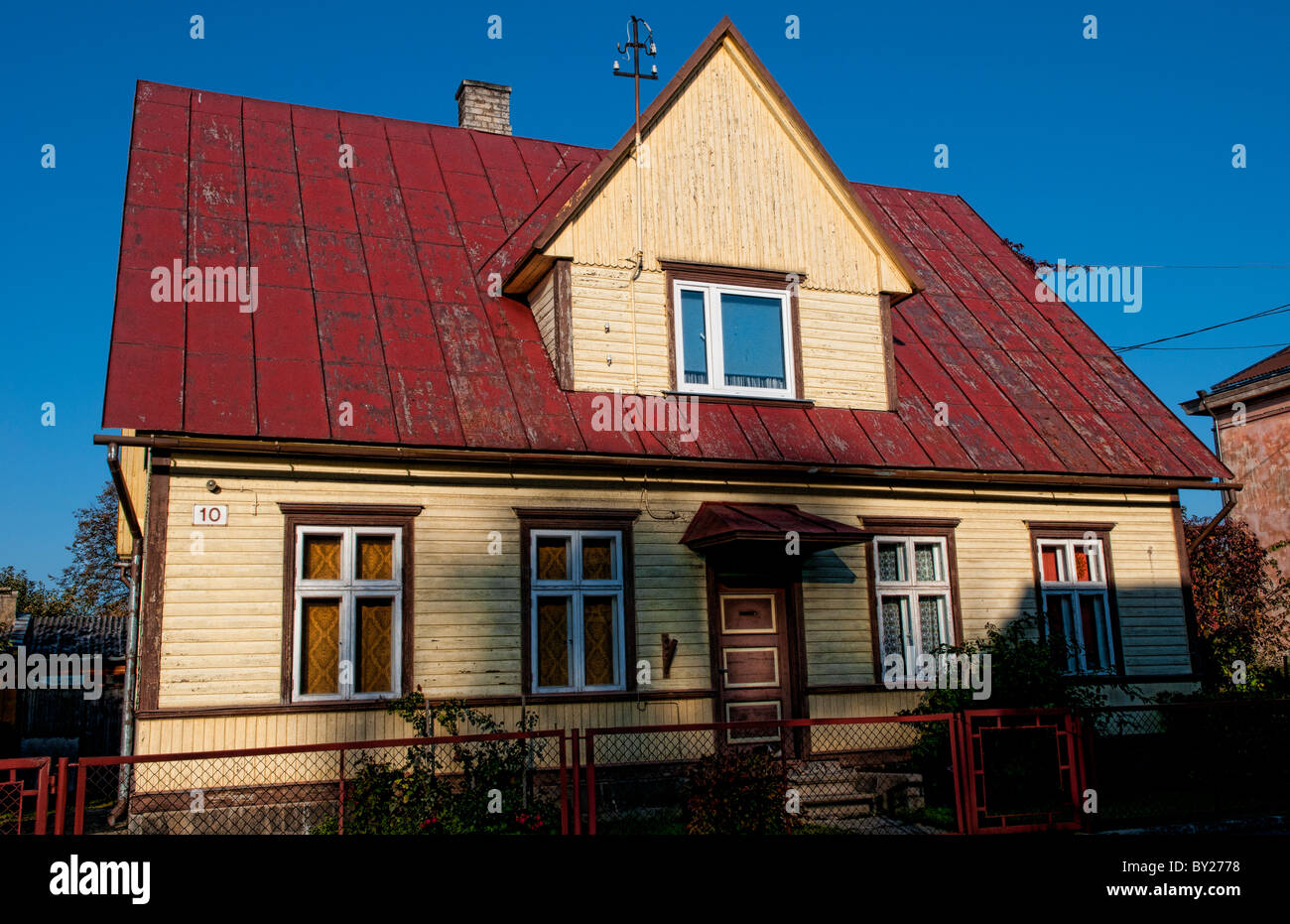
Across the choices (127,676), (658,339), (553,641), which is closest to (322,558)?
(127,676)

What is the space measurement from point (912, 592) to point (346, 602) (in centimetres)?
708

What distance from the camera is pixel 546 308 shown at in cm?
1362

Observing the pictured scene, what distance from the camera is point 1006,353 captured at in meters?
16.5

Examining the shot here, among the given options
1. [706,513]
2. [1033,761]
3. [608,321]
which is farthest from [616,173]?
[1033,761]

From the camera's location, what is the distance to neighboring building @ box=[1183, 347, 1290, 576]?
2556 centimetres

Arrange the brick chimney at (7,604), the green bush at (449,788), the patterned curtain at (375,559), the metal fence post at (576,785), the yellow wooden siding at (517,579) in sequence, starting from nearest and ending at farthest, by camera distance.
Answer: the metal fence post at (576,785)
the green bush at (449,788)
the yellow wooden siding at (517,579)
the patterned curtain at (375,559)
the brick chimney at (7,604)

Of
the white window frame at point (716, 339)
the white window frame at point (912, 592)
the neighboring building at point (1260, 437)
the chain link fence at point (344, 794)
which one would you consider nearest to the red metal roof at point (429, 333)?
the white window frame at point (716, 339)

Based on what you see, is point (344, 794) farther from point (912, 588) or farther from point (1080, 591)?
point (1080, 591)

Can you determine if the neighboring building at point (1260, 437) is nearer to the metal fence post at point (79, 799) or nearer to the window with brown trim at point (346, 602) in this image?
the window with brown trim at point (346, 602)

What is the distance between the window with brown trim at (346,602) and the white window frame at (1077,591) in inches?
336

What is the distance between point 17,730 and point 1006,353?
18312mm

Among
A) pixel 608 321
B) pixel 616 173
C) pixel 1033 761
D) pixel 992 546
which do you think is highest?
pixel 616 173

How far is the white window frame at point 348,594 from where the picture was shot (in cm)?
1093

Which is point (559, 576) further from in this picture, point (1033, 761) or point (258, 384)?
point (1033, 761)
